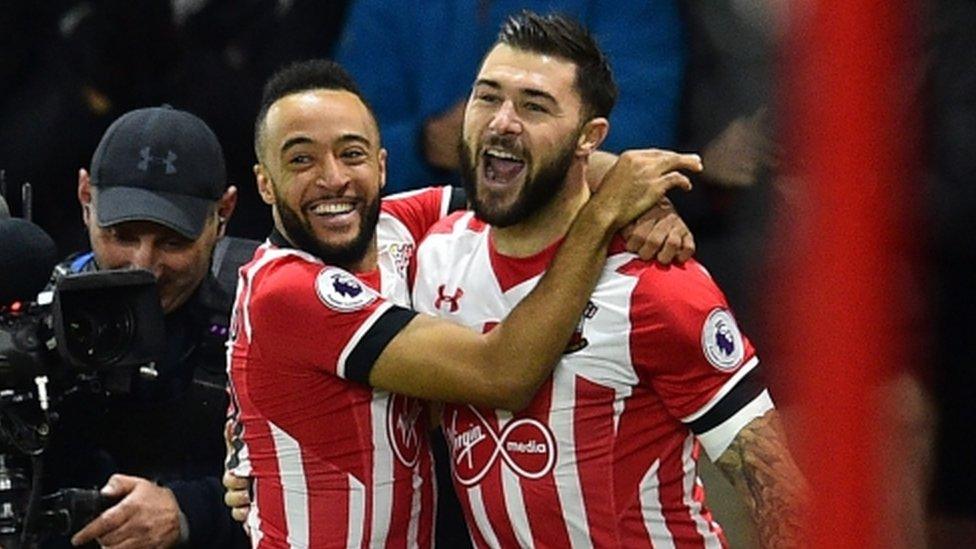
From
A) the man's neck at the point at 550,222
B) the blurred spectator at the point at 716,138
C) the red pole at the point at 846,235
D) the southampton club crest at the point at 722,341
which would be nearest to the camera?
the red pole at the point at 846,235

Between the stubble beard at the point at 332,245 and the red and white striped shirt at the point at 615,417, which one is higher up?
the stubble beard at the point at 332,245

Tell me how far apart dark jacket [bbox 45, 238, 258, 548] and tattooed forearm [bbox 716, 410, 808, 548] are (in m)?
1.11

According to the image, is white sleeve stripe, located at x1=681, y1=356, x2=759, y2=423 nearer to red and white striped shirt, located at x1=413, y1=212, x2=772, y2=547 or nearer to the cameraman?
red and white striped shirt, located at x1=413, y1=212, x2=772, y2=547

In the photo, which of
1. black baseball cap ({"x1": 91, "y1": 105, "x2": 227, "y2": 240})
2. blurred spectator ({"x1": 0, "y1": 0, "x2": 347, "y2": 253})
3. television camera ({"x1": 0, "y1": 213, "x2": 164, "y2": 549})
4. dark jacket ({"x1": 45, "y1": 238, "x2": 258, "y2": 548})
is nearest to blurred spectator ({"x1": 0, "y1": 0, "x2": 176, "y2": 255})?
blurred spectator ({"x1": 0, "y1": 0, "x2": 347, "y2": 253})

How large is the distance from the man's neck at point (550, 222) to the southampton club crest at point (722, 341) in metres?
0.26

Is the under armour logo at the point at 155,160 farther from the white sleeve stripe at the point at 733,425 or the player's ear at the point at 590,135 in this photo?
the white sleeve stripe at the point at 733,425

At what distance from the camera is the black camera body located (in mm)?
2836

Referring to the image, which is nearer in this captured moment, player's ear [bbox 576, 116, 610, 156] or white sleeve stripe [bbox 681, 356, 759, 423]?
white sleeve stripe [bbox 681, 356, 759, 423]

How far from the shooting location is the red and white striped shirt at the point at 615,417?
240 cm

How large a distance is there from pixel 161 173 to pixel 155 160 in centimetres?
4

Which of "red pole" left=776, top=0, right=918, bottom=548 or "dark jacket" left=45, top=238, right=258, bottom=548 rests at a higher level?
"dark jacket" left=45, top=238, right=258, bottom=548

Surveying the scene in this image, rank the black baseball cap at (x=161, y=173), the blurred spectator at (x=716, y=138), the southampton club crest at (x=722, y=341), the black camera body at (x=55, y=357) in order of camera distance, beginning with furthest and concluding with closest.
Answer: the black baseball cap at (x=161, y=173) < the black camera body at (x=55, y=357) < the southampton club crest at (x=722, y=341) < the blurred spectator at (x=716, y=138)

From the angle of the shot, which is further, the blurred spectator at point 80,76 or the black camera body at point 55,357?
the blurred spectator at point 80,76

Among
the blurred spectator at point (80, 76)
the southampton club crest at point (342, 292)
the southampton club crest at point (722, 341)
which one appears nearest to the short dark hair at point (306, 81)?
the southampton club crest at point (342, 292)
